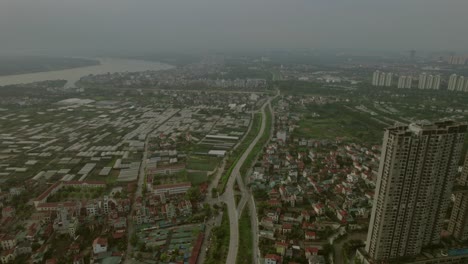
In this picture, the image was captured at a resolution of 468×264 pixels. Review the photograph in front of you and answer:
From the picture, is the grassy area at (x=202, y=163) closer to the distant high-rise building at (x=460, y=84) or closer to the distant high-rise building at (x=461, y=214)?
the distant high-rise building at (x=461, y=214)

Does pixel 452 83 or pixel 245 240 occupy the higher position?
pixel 452 83

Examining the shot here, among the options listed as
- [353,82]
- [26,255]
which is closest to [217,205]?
[26,255]

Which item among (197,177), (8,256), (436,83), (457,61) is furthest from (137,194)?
(457,61)

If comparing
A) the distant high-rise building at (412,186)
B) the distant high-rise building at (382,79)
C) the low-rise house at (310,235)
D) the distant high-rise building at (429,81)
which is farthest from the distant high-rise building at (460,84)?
the low-rise house at (310,235)

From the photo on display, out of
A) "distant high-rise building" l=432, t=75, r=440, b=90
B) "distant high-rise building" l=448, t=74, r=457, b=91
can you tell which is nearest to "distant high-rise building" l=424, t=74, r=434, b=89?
"distant high-rise building" l=432, t=75, r=440, b=90

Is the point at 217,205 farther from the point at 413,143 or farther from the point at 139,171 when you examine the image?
the point at 413,143

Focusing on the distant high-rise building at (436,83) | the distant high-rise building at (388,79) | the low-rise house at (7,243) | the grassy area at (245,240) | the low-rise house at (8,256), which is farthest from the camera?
the distant high-rise building at (388,79)

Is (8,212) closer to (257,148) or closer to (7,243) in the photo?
(7,243)

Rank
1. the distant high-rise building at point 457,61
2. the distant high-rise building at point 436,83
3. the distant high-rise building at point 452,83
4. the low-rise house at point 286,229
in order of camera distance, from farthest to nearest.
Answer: the distant high-rise building at point 457,61 < the distant high-rise building at point 436,83 < the distant high-rise building at point 452,83 < the low-rise house at point 286,229
